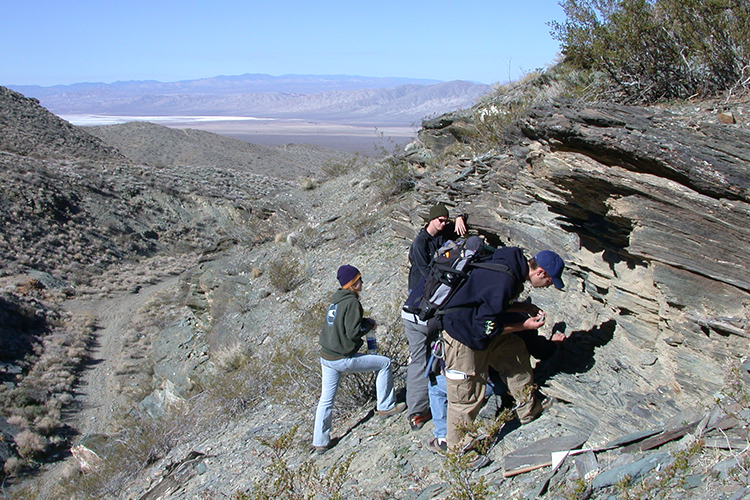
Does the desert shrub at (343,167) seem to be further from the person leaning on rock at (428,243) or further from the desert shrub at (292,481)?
the desert shrub at (292,481)

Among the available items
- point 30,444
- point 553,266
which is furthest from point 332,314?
point 30,444

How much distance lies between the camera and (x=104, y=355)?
1511 centimetres

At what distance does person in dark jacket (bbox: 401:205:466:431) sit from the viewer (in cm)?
425

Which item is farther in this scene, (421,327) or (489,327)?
(421,327)

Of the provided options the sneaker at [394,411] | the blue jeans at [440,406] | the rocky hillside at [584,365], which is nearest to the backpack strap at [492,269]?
the blue jeans at [440,406]

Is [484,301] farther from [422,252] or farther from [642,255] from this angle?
[642,255]

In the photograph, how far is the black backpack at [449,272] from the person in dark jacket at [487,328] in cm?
5

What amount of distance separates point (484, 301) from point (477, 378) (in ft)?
2.23

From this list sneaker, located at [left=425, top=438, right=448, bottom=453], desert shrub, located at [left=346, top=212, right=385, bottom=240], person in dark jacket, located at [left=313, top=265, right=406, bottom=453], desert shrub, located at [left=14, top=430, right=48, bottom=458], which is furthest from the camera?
desert shrub, located at [left=346, top=212, right=385, bottom=240]

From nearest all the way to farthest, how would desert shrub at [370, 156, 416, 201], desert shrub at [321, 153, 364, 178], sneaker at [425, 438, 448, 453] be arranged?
1. sneaker at [425, 438, 448, 453]
2. desert shrub at [370, 156, 416, 201]
3. desert shrub at [321, 153, 364, 178]

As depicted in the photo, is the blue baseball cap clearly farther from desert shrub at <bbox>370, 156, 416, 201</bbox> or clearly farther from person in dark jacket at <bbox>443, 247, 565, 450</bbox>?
desert shrub at <bbox>370, 156, 416, 201</bbox>

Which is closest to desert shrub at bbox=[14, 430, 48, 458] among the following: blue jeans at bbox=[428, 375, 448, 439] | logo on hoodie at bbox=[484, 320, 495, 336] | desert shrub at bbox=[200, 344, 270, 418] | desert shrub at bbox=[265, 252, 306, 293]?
desert shrub at bbox=[200, 344, 270, 418]

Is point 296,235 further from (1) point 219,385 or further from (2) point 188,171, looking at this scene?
(2) point 188,171

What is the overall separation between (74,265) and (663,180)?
2289cm
